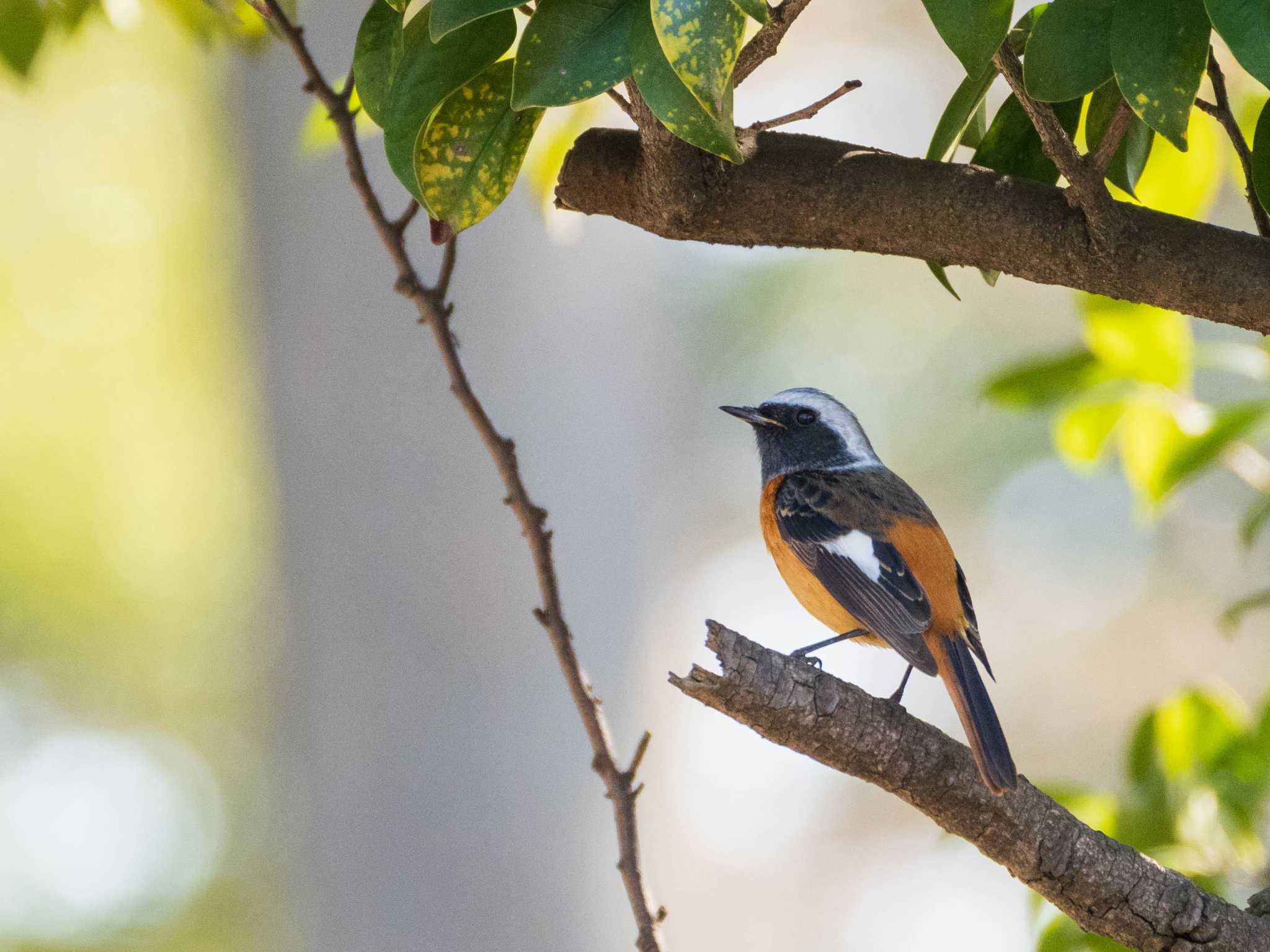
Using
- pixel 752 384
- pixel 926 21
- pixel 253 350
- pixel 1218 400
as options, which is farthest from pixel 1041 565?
pixel 253 350

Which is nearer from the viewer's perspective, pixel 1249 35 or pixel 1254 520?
pixel 1249 35

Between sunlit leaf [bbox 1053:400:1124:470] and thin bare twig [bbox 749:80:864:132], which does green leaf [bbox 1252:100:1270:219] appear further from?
sunlit leaf [bbox 1053:400:1124:470]

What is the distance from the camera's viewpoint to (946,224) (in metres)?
1.21

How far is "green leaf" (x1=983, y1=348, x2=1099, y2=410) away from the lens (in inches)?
89.8

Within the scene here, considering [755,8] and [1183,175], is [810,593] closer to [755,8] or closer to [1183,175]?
[1183,175]

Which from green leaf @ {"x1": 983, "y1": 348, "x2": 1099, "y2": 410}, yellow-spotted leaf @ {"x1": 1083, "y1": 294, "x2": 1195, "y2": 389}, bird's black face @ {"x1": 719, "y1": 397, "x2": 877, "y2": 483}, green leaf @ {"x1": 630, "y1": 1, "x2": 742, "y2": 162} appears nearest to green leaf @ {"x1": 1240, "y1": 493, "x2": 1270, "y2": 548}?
yellow-spotted leaf @ {"x1": 1083, "y1": 294, "x2": 1195, "y2": 389}

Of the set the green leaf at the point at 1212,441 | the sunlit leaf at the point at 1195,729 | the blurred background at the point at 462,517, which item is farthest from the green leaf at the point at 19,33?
the sunlit leaf at the point at 1195,729

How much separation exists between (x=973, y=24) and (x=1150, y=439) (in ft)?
5.06

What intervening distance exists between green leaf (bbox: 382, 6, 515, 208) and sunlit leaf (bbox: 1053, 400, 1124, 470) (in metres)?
1.52

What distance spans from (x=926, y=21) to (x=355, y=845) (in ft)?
21.5

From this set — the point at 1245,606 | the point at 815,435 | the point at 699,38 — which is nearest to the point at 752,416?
the point at 815,435

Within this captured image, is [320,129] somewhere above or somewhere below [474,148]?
above

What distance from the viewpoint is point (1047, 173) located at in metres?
1.40

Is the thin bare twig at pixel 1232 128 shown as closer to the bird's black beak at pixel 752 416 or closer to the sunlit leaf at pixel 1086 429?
the sunlit leaf at pixel 1086 429
